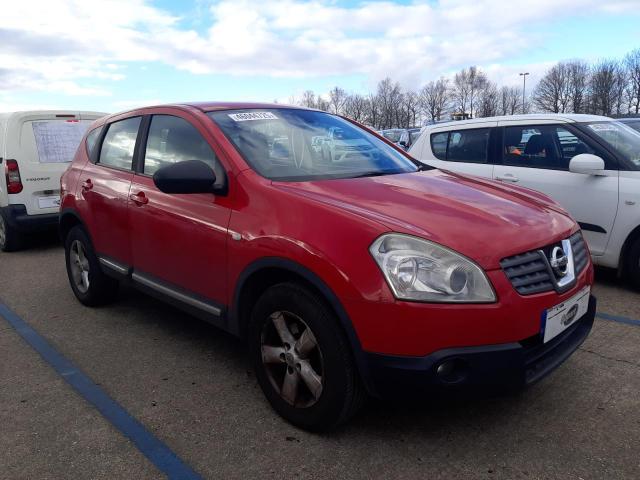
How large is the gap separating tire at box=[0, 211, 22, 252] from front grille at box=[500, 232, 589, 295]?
6.70 meters

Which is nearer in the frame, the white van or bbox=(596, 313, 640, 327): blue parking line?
bbox=(596, 313, 640, 327): blue parking line

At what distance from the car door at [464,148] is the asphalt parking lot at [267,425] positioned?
253cm

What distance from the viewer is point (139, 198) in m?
3.68

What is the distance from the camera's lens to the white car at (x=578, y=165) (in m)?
4.82

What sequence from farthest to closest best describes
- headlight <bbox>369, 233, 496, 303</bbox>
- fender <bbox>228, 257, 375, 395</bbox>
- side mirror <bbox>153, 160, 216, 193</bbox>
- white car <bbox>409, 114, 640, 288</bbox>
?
white car <bbox>409, 114, 640, 288</bbox> < side mirror <bbox>153, 160, 216, 193</bbox> < fender <bbox>228, 257, 375, 395</bbox> < headlight <bbox>369, 233, 496, 303</bbox>

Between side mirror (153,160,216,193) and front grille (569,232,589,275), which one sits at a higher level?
side mirror (153,160,216,193)

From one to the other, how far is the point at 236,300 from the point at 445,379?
120 cm

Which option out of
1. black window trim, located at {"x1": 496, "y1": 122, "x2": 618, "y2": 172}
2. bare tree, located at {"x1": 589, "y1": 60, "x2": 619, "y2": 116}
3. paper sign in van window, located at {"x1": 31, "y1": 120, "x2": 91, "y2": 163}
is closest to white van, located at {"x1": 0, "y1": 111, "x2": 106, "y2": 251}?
paper sign in van window, located at {"x1": 31, "y1": 120, "x2": 91, "y2": 163}

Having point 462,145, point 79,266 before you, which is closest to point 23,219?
point 79,266

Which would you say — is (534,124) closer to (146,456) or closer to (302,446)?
(302,446)

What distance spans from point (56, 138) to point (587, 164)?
644 centimetres

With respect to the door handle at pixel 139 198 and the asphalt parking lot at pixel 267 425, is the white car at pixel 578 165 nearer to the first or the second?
the asphalt parking lot at pixel 267 425

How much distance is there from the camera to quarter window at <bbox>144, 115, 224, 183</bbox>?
3.26 m

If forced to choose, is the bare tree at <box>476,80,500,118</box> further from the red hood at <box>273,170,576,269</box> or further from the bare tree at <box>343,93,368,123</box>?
the red hood at <box>273,170,576,269</box>
